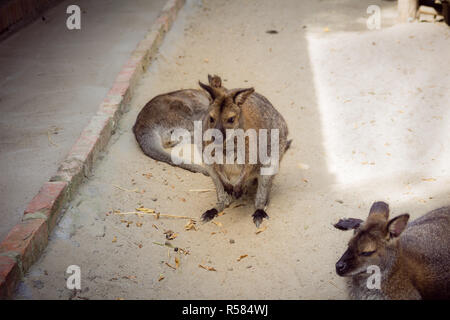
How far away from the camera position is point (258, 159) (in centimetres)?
402

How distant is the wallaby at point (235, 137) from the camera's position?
362cm

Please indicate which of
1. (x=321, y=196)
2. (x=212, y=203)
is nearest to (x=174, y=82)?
(x=212, y=203)

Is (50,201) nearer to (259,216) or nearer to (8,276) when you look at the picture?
(8,276)

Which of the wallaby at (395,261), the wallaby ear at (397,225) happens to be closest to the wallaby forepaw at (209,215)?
the wallaby at (395,261)

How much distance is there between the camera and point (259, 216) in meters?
4.03

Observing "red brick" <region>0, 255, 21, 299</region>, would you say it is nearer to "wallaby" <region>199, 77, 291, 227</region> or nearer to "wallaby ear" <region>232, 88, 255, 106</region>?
"wallaby" <region>199, 77, 291, 227</region>

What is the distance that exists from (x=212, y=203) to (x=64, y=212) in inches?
49.0

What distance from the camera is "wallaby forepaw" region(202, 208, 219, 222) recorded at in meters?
4.07

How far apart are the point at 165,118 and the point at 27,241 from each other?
6.99ft

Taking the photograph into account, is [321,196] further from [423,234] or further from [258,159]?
[423,234]

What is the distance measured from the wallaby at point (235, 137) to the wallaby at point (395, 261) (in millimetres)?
1193

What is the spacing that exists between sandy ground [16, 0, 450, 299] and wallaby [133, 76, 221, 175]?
0.14 m

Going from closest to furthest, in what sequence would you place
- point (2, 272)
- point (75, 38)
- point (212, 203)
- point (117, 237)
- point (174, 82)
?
1. point (2, 272)
2. point (117, 237)
3. point (212, 203)
4. point (174, 82)
5. point (75, 38)

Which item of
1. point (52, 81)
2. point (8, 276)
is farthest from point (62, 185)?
point (52, 81)
